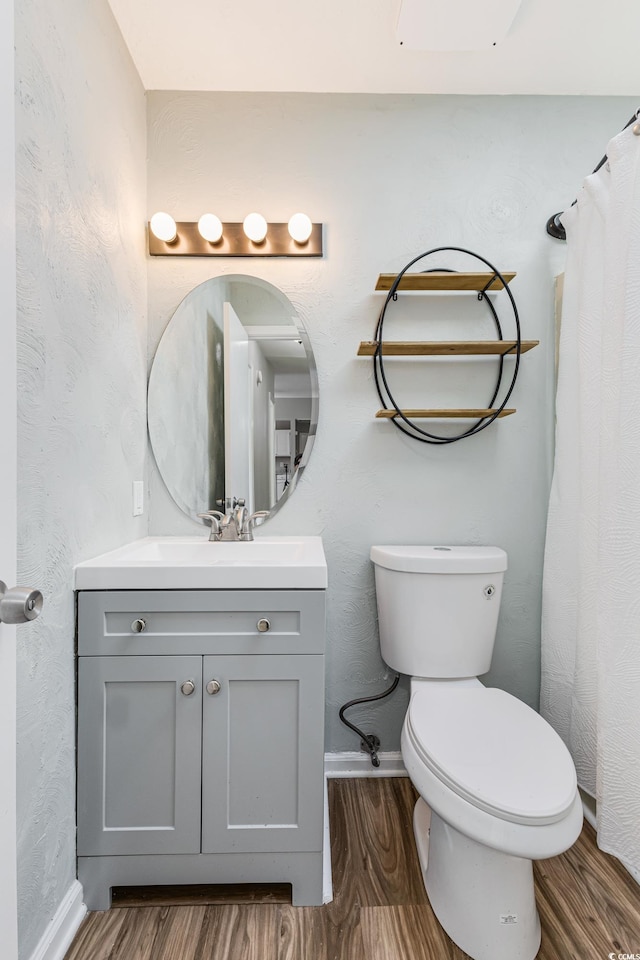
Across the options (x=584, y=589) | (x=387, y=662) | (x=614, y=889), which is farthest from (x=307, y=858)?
(x=584, y=589)

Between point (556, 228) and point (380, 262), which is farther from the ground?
point (556, 228)

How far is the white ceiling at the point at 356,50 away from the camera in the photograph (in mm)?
1524

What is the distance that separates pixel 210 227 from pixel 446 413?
3.30 ft

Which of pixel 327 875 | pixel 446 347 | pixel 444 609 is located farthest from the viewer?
pixel 446 347

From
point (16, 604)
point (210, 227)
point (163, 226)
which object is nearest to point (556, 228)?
point (210, 227)

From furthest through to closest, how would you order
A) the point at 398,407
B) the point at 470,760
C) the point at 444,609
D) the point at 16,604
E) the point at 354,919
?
the point at 398,407 → the point at 444,609 → the point at 354,919 → the point at 470,760 → the point at 16,604

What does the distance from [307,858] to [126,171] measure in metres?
2.01

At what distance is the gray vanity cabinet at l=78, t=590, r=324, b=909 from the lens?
51.7 inches

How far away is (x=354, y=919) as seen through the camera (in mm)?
1301

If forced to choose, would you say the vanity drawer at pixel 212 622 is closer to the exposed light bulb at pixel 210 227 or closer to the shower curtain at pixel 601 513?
the shower curtain at pixel 601 513

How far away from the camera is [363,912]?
132cm

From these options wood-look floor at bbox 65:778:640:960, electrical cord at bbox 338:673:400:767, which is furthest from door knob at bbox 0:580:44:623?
electrical cord at bbox 338:673:400:767

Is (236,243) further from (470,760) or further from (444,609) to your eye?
(470,760)

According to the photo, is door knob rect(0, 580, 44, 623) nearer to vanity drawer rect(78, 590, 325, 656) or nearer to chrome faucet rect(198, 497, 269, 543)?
vanity drawer rect(78, 590, 325, 656)
